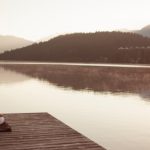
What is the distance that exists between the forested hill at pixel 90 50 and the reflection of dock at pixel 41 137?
115 metres

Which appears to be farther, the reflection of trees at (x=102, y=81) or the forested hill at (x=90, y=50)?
the forested hill at (x=90, y=50)

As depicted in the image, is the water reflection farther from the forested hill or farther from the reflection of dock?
the forested hill

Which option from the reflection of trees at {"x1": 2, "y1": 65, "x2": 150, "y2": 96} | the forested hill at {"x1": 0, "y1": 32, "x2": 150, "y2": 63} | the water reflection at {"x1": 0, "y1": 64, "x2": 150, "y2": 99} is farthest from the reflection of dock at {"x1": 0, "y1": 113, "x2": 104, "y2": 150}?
the forested hill at {"x1": 0, "y1": 32, "x2": 150, "y2": 63}

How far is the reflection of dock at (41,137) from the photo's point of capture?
8.42 meters

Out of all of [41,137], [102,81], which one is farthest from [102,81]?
[41,137]

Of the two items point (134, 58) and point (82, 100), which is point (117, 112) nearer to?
point (82, 100)

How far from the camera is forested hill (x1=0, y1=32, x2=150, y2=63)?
133250 mm

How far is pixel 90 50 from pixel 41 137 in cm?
13997

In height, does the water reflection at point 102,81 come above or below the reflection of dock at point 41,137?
below

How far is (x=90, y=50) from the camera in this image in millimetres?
148750

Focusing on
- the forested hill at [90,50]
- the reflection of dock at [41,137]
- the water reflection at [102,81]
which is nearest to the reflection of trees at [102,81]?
the water reflection at [102,81]

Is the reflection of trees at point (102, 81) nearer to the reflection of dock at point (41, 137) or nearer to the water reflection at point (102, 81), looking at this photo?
the water reflection at point (102, 81)

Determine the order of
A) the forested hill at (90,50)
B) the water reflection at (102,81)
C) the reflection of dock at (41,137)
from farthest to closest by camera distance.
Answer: the forested hill at (90,50)
the water reflection at (102,81)
the reflection of dock at (41,137)

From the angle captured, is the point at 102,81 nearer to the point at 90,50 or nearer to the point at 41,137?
the point at 41,137
